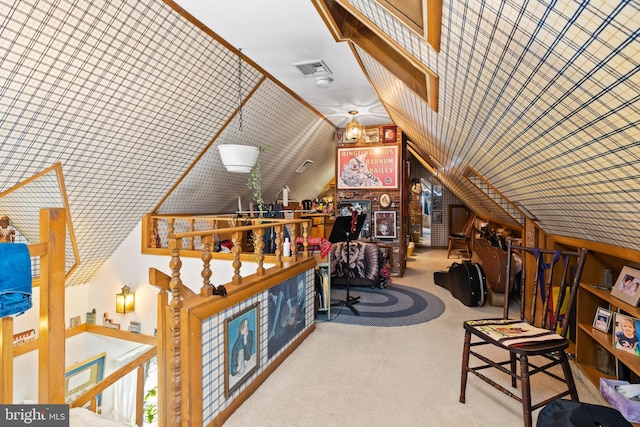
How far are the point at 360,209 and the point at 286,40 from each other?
347 cm

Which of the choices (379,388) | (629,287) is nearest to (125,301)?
(379,388)

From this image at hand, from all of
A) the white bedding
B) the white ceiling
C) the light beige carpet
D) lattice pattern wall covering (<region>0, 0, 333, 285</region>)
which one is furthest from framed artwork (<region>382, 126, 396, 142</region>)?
the white bedding

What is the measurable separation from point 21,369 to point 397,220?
5.34 meters

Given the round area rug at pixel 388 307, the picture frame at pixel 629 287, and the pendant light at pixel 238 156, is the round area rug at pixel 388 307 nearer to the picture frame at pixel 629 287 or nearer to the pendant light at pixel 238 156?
the picture frame at pixel 629 287

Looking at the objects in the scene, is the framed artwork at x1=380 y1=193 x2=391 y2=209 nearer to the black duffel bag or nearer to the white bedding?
the black duffel bag

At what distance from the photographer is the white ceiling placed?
2.30 metres

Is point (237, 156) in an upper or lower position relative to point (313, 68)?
lower

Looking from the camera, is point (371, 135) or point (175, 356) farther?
point (371, 135)

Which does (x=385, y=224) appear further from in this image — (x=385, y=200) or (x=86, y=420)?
(x=86, y=420)

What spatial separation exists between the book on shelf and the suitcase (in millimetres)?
2013

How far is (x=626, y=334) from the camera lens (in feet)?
6.43

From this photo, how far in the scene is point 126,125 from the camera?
112 inches

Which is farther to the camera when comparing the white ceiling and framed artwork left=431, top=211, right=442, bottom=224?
framed artwork left=431, top=211, right=442, bottom=224

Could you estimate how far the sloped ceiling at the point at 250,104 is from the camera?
2.84ft
